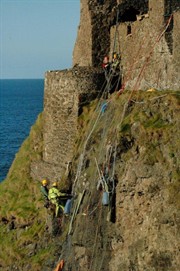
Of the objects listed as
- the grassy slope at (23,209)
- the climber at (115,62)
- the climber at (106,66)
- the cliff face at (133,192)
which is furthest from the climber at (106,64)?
the grassy slope at (23,209)

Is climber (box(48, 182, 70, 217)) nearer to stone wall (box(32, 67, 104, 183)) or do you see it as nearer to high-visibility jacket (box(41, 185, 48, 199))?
high-visibility jacket (box(41, 185, 48, 199))

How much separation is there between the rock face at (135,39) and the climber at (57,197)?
19.7 ft

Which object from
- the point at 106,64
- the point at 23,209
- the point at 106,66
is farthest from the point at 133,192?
the point at 23,209

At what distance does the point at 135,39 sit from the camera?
35.2 metres

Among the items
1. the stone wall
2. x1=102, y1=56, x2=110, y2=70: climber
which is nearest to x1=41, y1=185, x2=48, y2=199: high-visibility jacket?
the stone wall

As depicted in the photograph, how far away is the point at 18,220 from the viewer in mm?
36406

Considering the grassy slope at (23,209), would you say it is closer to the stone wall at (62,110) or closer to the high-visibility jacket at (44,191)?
the stone wall at (62,110)

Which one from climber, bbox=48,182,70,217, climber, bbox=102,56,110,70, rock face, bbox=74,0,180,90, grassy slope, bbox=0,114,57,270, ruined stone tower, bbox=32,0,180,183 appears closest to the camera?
rock face, bbox=74,0,180,90

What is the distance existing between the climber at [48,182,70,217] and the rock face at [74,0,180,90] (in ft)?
19.7

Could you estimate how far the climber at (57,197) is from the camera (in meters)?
32.8

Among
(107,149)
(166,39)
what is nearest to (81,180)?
(107,149)

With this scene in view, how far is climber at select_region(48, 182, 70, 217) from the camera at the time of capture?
32.8 m

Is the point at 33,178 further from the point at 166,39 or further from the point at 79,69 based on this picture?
the point at 166,39

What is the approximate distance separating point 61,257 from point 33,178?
21.8 feet
